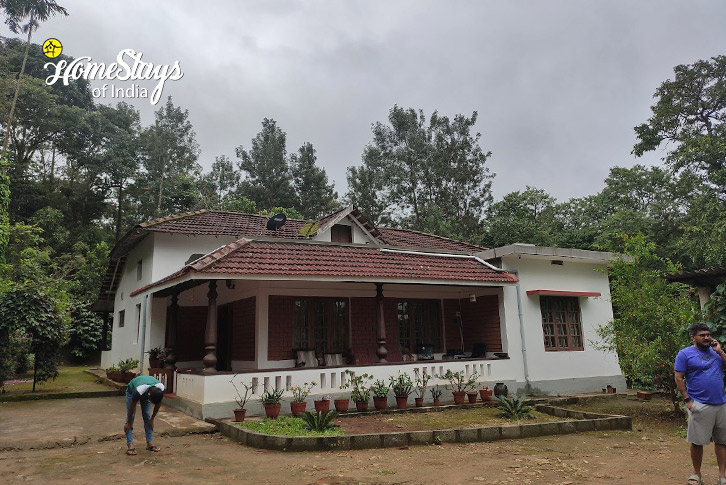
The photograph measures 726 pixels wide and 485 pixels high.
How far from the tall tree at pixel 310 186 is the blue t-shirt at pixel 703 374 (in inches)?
1252

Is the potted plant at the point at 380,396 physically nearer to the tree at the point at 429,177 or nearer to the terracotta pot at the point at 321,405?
the terracotta pot at the point at 321,405

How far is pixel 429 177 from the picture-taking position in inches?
1320

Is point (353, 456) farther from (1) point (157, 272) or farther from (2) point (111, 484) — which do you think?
(1) point (157, 272)

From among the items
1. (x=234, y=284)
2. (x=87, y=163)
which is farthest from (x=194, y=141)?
(x=234, y=284)

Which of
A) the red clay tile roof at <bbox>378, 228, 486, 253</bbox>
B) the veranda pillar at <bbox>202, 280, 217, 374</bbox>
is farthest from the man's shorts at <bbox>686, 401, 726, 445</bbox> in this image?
the red clay tile roof at <bbox>378, 228, 486, 253</bbox>

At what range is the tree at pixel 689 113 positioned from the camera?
20.9m

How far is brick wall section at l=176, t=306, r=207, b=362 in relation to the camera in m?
14.2

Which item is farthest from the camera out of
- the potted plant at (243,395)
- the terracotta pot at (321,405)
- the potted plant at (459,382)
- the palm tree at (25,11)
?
the palm tree at (25,11)

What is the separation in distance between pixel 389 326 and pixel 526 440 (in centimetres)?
595

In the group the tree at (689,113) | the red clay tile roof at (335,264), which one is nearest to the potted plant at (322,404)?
the red clay tile roof at (335,264)

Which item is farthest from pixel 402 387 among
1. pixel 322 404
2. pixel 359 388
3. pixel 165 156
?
pixel 165 156

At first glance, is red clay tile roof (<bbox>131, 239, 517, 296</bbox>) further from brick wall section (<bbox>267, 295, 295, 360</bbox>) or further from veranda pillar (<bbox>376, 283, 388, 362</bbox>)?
brick wall section (<bbox>267, 295, 295, 360</bbox>)

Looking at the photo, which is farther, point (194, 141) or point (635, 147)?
point (194, 141)

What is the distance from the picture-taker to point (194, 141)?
3950cm
